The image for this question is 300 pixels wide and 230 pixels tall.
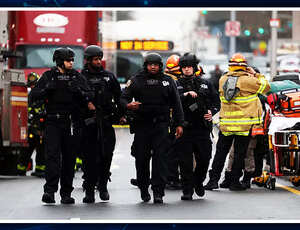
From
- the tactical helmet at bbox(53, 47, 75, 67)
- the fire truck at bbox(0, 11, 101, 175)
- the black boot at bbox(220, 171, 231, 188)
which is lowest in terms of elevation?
the black boot at bbox(220, 171, 231, 188)

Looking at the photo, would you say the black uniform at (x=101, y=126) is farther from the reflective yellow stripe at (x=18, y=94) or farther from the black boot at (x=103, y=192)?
the reflective yellow stripe at (x=18, y=94)

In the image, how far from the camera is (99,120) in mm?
12062

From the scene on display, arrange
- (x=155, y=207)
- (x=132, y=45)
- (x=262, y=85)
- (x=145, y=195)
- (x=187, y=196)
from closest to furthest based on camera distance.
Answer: (x=155, y=207) → (x=145, y=195) → (x=187, y=196) → (x=262, y=85) → (x=132, y=45)

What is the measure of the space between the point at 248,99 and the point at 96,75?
2504 mm

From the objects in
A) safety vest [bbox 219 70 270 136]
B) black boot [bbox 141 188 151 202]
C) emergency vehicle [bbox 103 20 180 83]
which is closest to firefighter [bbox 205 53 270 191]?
safety vest [bbox 219 70 270 136]

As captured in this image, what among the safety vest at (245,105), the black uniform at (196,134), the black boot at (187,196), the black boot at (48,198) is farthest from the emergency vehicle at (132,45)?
the black boot at (48,198)

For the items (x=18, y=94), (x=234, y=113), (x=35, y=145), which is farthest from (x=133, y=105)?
(x=35, y=145)

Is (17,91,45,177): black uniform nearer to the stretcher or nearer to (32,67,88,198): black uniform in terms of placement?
(32,67,88,198): black uniform

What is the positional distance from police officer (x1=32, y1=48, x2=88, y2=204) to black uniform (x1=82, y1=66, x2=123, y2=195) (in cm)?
26

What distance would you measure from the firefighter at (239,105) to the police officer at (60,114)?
2589mm

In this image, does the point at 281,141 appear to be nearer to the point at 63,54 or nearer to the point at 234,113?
the point at 234,113

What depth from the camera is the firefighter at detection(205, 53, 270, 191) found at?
1345cm

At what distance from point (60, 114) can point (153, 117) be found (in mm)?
1213
